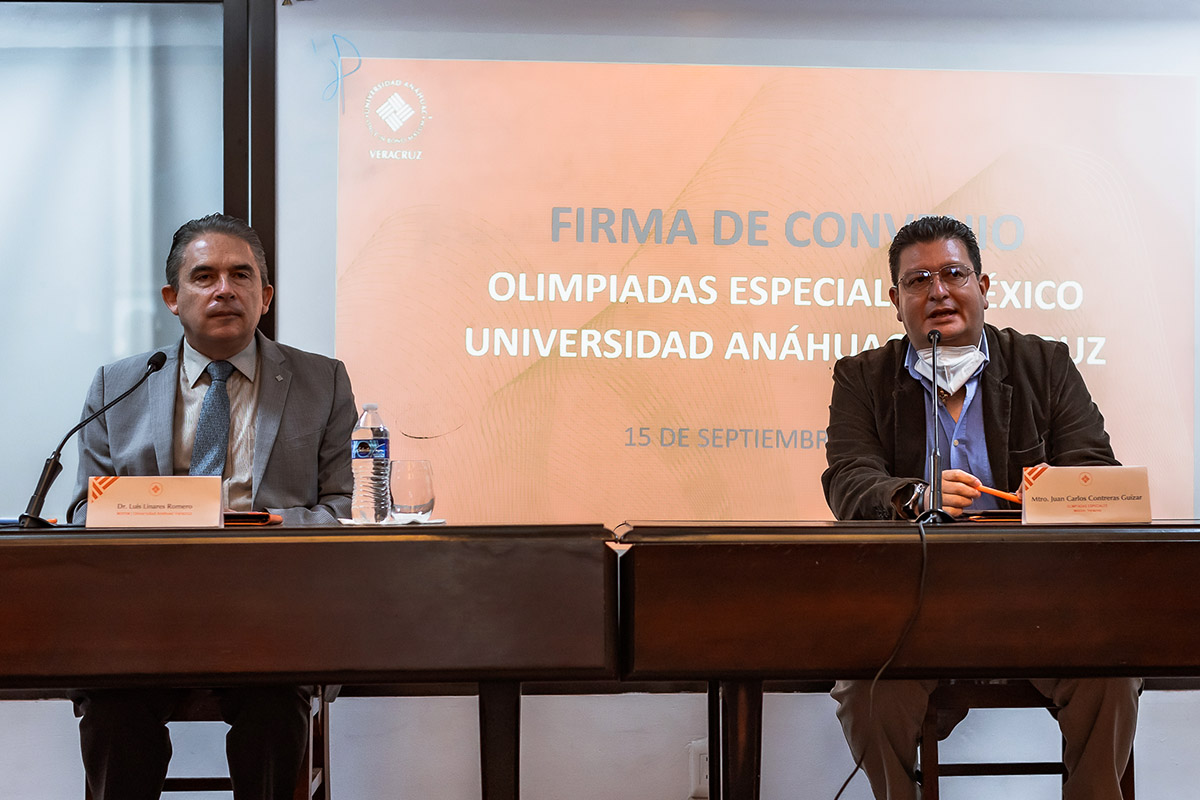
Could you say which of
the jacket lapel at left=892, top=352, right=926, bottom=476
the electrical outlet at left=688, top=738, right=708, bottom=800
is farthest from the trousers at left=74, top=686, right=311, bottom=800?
the jacket lapel at left=892, top=352, right=926, bottom=476

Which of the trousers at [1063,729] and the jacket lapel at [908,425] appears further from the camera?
the jacket lapel at [908,425]

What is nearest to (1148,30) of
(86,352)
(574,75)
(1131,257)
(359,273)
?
(1131,257)

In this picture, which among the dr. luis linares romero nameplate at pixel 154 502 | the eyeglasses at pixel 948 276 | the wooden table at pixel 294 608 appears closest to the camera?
the wooden table at pixel 294 608

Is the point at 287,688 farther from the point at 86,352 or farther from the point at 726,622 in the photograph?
the point at 86,352

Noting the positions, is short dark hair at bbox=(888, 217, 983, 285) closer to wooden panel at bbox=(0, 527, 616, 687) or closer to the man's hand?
the man's hand

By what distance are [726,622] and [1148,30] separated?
2.44 m

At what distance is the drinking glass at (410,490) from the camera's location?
1.51 m

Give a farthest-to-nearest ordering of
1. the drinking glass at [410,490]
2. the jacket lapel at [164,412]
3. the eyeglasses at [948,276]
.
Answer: the eyeglasses at [948,276]
the jacket lapel at [164,412]
the drinking glass at [410,490]

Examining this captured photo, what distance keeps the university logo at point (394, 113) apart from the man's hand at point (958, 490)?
168 cm

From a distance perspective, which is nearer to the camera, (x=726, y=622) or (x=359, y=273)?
(x=726, y=622)

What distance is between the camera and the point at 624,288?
104 inches

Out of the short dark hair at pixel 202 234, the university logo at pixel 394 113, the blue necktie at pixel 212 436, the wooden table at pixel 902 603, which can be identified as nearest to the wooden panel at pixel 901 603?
the wooden table at pixel 902 603

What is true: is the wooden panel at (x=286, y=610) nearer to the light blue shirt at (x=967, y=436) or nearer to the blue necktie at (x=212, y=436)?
the blue necktie at (x=212, y=436)

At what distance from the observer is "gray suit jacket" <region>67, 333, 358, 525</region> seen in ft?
6.56
